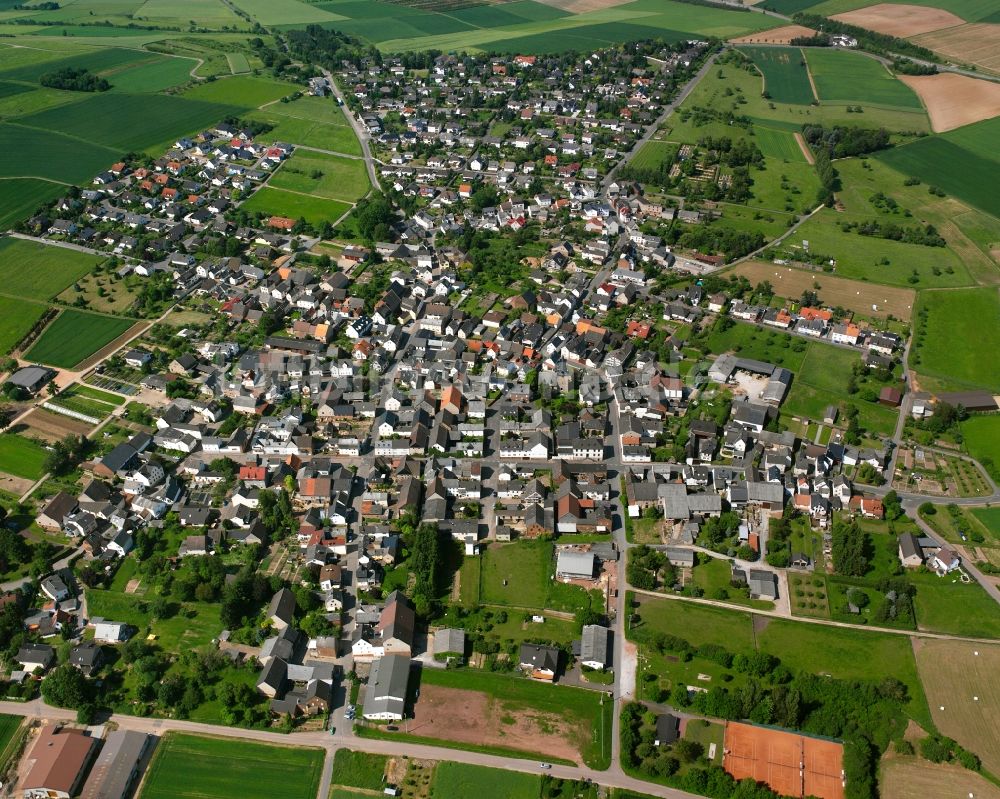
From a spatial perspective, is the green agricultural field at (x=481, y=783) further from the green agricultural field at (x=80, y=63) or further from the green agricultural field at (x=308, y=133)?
the green agricultural field at (x=80, y=63)

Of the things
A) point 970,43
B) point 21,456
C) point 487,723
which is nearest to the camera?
point 487,723

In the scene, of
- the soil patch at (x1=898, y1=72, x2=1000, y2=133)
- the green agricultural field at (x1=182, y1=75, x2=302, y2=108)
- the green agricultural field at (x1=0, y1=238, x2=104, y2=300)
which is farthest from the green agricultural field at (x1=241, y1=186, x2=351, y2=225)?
the soil patch at (x1=898, y1=72, x2=1000, y2=133)

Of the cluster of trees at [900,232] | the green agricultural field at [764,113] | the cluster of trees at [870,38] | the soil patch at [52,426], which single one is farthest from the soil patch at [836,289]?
the cluster of trees at [870,38]

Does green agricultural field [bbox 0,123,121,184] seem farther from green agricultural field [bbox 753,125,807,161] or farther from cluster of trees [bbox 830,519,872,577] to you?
cluster of trees [bbox 830,519,872,577]

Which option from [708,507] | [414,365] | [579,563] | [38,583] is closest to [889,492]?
[708,507]

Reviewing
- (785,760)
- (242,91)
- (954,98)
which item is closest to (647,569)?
(785,760)

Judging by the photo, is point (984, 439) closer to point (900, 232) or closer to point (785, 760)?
point (785, 760)

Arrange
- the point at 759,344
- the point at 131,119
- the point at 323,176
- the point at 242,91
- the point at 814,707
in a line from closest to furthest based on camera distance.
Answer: the point at 814,707
the point at 759,344
the point at 323,176
the point at 131,119
the point at 242,91
